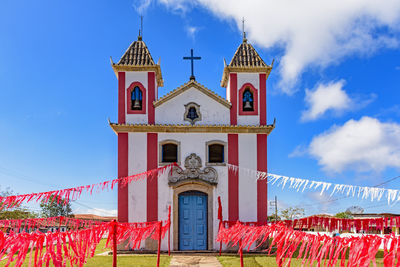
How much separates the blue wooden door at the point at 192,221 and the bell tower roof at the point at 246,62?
5.55 m

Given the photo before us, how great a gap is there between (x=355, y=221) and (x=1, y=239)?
768 cm

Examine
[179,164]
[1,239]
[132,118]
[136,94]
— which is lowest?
[1,239]

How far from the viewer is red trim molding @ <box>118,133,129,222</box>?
13.3 metres

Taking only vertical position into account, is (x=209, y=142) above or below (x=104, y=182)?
above

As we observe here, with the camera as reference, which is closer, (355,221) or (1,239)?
(1,239)

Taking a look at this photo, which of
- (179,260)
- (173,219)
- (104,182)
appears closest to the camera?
(104,182)

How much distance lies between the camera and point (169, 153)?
13.9 meters

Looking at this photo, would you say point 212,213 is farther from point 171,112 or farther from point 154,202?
point 171,112

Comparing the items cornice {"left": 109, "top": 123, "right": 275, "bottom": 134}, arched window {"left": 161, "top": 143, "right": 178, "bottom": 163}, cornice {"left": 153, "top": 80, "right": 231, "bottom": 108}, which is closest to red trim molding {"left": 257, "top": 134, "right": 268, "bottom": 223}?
cornice {"left": 109, "top": 123, "right": 275, "bottom": 134}

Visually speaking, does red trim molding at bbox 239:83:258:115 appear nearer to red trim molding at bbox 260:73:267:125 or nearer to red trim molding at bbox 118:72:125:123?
red trim molding at bbox 260:73:267:125

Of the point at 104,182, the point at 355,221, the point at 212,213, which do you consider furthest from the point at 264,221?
the point at 104,182

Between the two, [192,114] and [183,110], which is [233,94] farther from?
[183,110]

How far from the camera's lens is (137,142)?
44.9ft

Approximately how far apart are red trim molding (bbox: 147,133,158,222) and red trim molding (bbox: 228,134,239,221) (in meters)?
2.99
